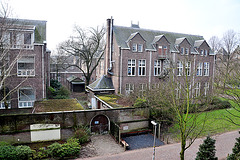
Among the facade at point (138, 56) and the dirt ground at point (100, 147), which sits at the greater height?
the facade at point (138, 56)

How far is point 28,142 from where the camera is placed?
584 inches

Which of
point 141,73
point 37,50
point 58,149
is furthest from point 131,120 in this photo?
point 37,50

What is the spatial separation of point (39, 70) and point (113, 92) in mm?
10737

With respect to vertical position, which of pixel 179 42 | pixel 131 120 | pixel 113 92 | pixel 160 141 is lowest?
pixel 160 141

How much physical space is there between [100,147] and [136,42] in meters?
17.2

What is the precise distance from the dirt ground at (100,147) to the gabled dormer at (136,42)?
1496cm

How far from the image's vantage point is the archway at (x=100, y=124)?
17.0m

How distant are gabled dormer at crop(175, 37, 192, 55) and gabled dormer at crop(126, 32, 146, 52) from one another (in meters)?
7.17

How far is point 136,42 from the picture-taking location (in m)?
27.4

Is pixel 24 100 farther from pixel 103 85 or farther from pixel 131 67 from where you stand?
pixel 131 67

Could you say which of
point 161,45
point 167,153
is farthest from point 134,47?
point 167,153

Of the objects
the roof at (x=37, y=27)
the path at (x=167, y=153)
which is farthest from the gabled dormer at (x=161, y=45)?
the path at (x=167, y=153)

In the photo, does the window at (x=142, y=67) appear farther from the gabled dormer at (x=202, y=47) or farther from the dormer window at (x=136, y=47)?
the gabled dormer at (x=202, y=47)

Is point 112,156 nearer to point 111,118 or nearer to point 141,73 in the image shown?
point 111,118
